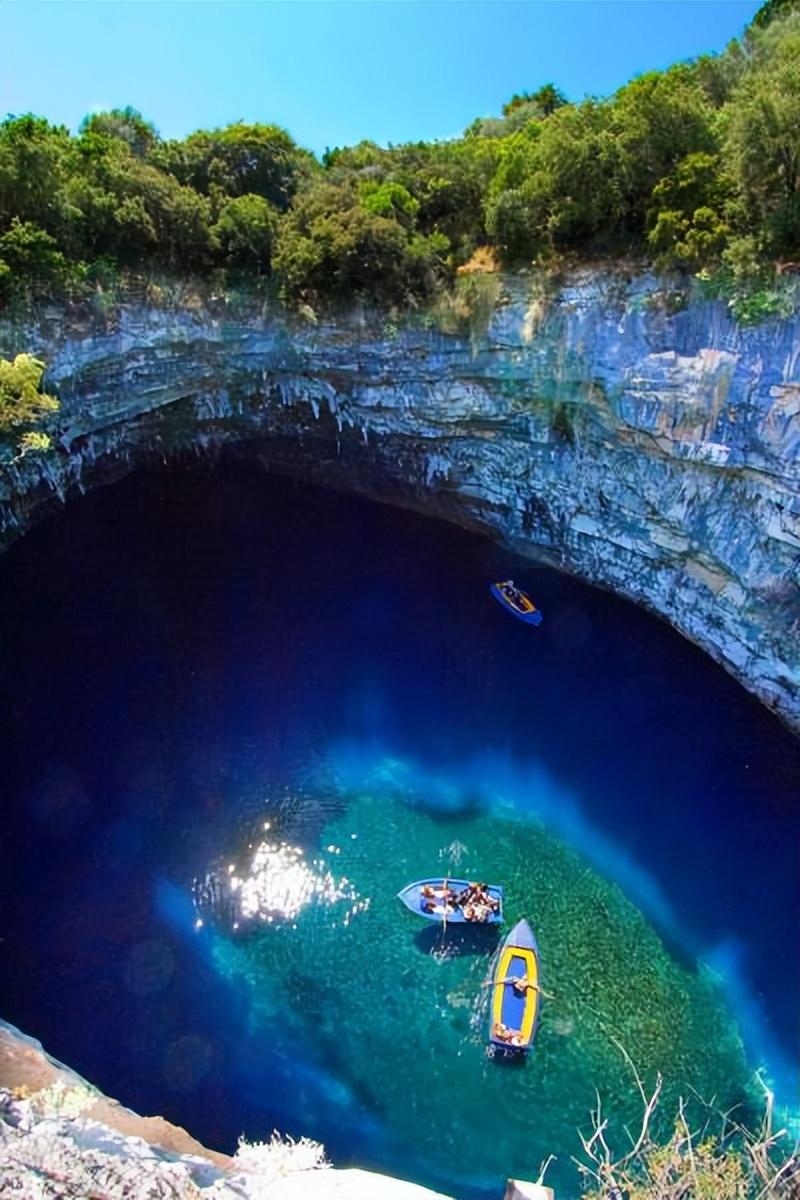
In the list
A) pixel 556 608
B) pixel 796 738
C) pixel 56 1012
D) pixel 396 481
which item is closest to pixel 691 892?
pixel 796 738

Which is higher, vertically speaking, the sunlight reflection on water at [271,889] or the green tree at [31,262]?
the green tree at [31,262]

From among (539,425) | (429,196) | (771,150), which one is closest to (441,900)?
(539,425)

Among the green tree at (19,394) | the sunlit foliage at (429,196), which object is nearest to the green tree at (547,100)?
the sunlit foliage at (429,196)

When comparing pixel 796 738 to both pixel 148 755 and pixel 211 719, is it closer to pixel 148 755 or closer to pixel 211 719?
pixel 211 719

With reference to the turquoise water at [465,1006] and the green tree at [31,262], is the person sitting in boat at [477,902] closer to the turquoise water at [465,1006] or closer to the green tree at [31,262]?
the turquoise water at [465,1006]

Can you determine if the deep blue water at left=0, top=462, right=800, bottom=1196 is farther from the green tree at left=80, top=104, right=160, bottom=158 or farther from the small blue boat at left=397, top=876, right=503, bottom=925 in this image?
the green tree at left=80, top=104, right=160, bottom=158

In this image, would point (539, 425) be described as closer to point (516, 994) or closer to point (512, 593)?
point (512, 593)
